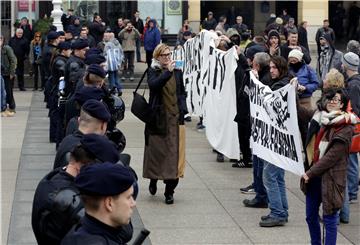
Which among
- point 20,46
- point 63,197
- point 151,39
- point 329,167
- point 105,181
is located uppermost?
point 151,39

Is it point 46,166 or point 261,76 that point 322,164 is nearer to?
point 261,76

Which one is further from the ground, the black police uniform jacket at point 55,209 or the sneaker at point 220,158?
the black police uniform jacket at point 55,209

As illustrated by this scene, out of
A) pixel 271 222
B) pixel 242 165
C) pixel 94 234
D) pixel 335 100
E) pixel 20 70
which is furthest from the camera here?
pixel 20 70

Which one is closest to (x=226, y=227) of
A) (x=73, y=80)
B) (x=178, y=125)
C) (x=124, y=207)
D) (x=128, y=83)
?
(x=178, y=125)

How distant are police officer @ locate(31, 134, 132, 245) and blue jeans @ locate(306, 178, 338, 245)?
321 cm

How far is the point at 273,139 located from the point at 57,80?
5948 millimetres

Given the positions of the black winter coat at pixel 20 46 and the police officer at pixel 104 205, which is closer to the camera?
the police officer at pixel 104 205

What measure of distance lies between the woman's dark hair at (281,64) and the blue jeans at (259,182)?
1.14m

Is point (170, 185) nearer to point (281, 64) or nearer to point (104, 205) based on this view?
point (281, 64)

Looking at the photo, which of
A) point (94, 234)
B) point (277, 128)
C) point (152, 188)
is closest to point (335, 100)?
point (277, 128)

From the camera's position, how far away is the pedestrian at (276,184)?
908 centimetres

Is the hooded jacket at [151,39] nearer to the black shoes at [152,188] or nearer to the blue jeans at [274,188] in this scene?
the black shoes at [152,188]

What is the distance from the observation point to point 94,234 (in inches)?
143

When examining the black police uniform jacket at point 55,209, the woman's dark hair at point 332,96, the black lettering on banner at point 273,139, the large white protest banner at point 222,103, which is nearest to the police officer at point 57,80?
the large white protest banner at point 222,103
